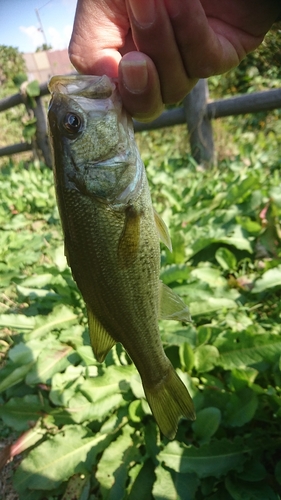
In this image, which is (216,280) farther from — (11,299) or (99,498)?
(11,299)

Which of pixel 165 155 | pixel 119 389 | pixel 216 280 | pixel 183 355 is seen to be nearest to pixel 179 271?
pixel 216 280

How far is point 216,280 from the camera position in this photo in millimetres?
2979

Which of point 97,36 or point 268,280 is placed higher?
point 97,36

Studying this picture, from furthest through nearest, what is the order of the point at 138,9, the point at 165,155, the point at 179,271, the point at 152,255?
1. the point at 165,155
2. the point at 179,271
3. the point at 152,255
4. the point at 138,9

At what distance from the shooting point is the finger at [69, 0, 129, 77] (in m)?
1.36

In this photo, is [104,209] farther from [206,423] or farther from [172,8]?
[206,423]

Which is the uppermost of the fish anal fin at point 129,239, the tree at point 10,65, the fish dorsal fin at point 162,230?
the tree at point 10,65

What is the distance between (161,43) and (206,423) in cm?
173

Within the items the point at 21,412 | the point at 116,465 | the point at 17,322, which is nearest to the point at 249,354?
the point at 116,465

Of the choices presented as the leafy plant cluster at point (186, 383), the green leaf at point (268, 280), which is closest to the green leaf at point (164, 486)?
the leafy plant cluster at point (186, 383)

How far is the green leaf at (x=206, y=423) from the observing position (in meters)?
2.02

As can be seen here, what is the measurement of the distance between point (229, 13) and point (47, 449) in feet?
7.61

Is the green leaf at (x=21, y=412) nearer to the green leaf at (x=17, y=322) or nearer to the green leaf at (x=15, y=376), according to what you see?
the green leaf at (x=15, y=376)

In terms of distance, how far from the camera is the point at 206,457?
1.94m
